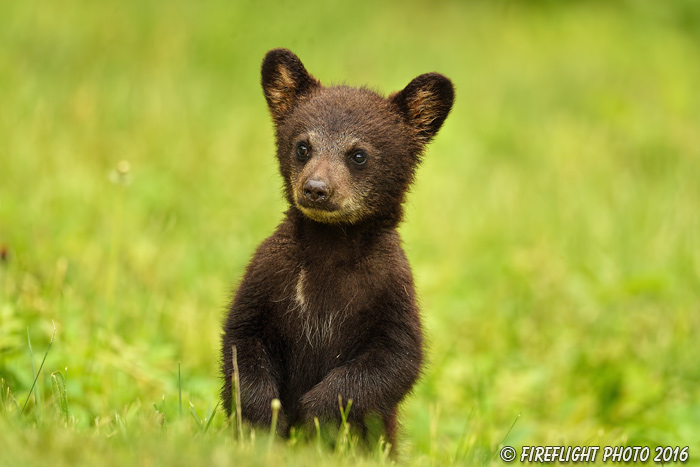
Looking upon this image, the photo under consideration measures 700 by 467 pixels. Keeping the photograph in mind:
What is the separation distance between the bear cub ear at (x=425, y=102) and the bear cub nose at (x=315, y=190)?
75cm

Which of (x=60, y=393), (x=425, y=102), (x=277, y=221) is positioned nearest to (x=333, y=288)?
(x=425, y=102)

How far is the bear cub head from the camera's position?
4.23m

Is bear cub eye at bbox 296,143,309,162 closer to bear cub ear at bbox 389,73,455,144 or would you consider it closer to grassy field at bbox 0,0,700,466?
bear cub ear at bbox 389,73,455,144

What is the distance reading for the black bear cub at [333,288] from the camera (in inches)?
162

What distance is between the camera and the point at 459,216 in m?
9.10

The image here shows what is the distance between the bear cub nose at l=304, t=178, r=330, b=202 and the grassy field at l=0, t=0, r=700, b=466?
0.92 m

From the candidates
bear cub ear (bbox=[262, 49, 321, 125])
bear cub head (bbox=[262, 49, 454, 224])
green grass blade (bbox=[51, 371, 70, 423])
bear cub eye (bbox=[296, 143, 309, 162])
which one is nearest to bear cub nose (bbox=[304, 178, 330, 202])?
bear cub head (bbox=[262, 49, 454, 224])

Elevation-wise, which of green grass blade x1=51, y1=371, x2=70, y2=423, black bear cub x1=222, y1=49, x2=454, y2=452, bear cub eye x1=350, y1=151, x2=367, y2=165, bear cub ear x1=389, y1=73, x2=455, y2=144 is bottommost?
green grass blade x1=51, y1=371, x2=70, y2=423

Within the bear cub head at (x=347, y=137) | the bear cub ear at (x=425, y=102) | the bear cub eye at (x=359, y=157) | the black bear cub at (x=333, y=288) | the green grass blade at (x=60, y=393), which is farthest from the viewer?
the bear cub ear at (x=425, y=102)

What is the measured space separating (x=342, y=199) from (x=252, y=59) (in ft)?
23.7

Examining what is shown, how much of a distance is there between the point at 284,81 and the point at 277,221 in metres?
3.94

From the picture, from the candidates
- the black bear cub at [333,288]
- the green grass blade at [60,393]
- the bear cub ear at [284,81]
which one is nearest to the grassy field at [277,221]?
the green grass blade at [60,393]

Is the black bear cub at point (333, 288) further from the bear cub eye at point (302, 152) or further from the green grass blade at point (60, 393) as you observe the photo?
the green grass blade at point (60, 393)

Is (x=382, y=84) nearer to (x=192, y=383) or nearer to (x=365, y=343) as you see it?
(x=192, y=383)
